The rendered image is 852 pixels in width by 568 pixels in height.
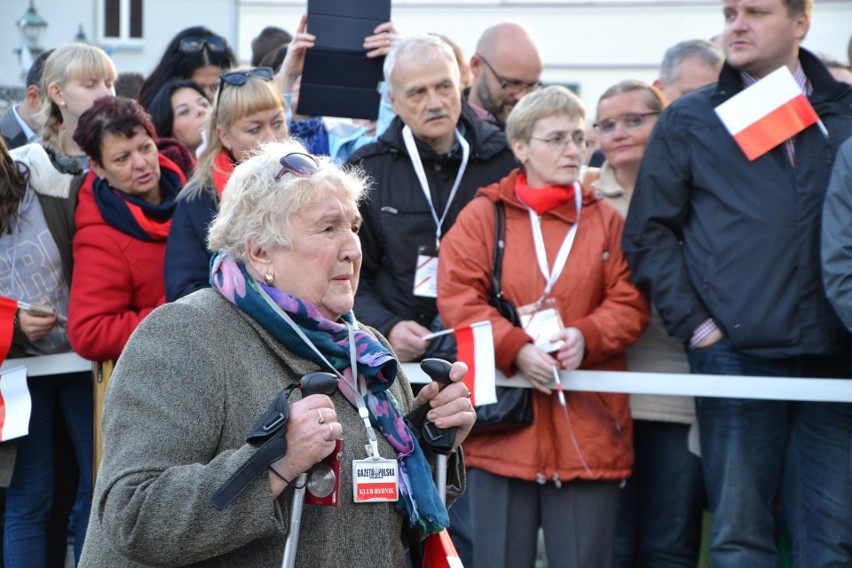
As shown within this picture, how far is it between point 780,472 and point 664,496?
2.06ft

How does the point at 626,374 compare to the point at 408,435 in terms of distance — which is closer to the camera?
the point at 408,435

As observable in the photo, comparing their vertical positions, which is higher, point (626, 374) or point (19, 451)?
point (626, 374)

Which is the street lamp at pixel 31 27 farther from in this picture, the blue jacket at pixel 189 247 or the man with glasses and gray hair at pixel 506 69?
the blue jacket at pixel 189 247

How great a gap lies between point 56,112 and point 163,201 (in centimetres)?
105

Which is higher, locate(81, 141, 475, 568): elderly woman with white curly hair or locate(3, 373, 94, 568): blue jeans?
locate(81, 141, 475, 568): elderly woman with white curly hair

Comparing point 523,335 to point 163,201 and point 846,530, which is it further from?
point 163,201

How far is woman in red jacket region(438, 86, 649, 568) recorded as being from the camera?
16.8 feet

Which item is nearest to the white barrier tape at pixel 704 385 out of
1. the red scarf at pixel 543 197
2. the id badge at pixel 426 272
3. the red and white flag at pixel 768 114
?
the id badge at pixel 426 272

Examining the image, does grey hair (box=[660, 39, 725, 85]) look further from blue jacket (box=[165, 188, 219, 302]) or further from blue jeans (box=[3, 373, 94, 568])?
blue jeans (box=[3, 373, 94, 568])

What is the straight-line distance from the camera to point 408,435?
3.43 metres

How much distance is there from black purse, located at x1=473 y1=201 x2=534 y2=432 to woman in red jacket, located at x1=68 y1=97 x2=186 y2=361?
154cm

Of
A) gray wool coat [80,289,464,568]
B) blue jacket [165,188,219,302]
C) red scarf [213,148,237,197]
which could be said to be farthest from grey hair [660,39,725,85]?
gray wool coat [80,289,464,568]

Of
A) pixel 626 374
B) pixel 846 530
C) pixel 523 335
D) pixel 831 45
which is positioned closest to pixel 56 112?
pixel 523 335

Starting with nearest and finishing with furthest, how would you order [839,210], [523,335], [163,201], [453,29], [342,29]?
[839,210]
[523,335]
[163,201]
[342,29]
[453,29]
